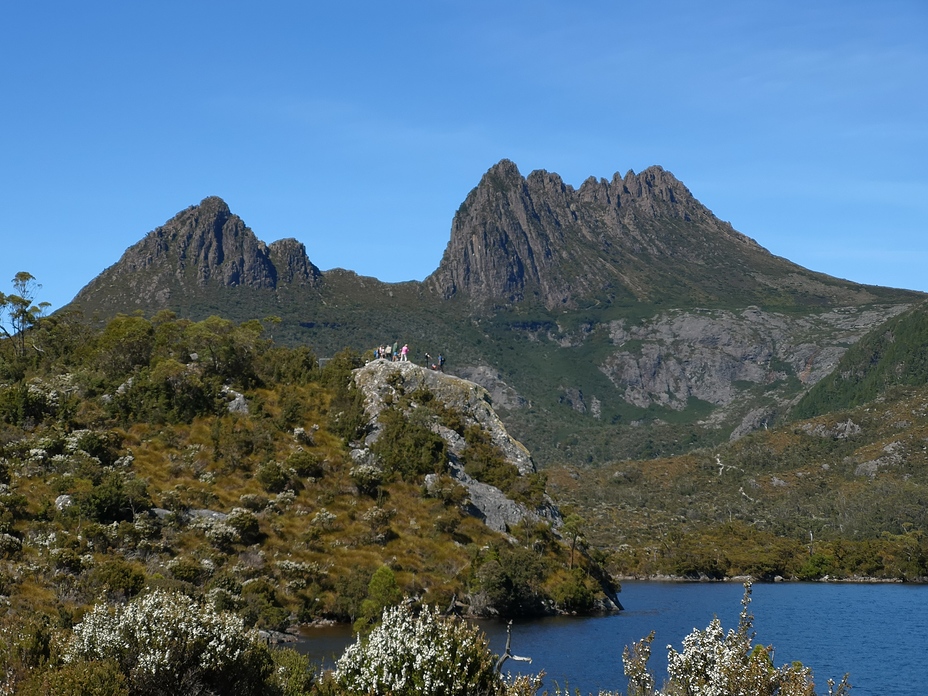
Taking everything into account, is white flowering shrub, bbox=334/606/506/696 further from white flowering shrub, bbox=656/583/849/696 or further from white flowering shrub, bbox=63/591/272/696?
white flowering shrub, bbox=63/591/272/696

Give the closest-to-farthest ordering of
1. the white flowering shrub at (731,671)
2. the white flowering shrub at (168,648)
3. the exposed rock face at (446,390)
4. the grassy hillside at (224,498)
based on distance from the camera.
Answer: the white flowering shrub at (731,671)
the white flowering shrub at (168,648)
the grassy hillside at (224,498)
the exposed rock face at (446,390)

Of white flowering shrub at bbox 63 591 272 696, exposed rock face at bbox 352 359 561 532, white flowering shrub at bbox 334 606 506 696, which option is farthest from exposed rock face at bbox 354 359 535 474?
white flowering shrub at bbox 334 606 506 696

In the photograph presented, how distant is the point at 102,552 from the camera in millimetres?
77750

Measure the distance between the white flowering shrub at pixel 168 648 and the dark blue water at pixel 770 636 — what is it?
832 inches

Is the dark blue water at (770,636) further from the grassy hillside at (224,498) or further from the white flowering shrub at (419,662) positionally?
the white flowering shrub at (419,662)

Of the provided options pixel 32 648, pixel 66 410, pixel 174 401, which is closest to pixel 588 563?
pixel 174 401

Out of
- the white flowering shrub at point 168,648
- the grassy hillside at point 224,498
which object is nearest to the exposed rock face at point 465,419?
the grassy hillside at point 224,498

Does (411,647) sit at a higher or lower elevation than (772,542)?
higher

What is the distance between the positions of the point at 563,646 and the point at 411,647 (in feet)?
173

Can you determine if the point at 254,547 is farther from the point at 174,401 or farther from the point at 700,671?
the point at 700,671

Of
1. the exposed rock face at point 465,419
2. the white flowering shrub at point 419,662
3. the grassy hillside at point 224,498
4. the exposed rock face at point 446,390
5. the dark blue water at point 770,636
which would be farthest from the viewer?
the exposed rock face at point 446,390

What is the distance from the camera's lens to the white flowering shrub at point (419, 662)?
1004 inches

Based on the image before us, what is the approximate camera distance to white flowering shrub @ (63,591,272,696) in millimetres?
30281

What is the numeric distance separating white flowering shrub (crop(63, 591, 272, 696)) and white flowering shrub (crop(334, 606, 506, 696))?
19.8 feet
